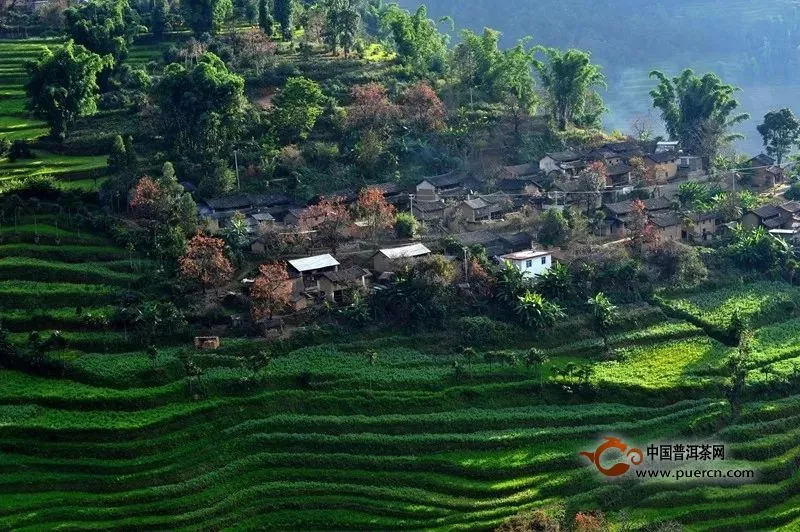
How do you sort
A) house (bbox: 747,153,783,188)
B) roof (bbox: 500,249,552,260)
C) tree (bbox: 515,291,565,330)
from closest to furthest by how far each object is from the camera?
tree (bbox: 515,291,565,330) → roof (bbox: 500,249,552,260) → house (bbox: 747,153,783,188)

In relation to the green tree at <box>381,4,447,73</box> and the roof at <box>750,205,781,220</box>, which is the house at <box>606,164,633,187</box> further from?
the green tree at <box>381,4,447,73</box>

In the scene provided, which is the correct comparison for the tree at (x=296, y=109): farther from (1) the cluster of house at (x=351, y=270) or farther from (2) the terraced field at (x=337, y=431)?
(2) the terraced field at (x=337, y=431)

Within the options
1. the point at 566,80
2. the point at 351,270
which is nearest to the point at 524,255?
the point at 351,270

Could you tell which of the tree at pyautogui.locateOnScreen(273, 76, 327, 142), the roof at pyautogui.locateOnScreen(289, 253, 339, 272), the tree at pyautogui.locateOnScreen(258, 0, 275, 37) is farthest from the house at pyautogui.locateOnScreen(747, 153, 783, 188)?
the tree at pyautogui.locateOnScreen(258, 0, 275, 37)

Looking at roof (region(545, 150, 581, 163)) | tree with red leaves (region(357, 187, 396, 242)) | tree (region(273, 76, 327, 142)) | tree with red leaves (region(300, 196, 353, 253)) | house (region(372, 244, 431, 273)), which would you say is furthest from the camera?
roof (region(545, 150, 581, 163))

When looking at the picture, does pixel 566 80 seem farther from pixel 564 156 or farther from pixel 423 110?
pixel 423 110

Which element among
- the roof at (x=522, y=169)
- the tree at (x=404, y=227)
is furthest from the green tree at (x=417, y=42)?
the tree at (x=404, y=227)

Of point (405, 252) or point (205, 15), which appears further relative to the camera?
point (205, 15)
